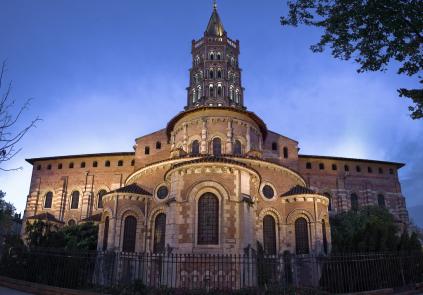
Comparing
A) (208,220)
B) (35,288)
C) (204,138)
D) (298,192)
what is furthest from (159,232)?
(35,288)

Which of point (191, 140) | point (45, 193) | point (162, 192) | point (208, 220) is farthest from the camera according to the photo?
point (45, 193)

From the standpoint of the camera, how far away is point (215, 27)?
54.8 metres

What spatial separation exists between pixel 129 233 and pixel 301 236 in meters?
12.8

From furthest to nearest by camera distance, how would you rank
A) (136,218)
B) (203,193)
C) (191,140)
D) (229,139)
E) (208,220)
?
(191,140)
(229,139)
(136,218)
(203,193)
(208,220)

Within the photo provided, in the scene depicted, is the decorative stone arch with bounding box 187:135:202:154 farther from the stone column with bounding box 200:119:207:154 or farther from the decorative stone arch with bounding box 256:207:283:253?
the decorative stone arch with bounding box 256:207:283:253

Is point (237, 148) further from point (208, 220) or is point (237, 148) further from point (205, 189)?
point (208, 220)

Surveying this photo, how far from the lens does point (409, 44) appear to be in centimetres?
1162

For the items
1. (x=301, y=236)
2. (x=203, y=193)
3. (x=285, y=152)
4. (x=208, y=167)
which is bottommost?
(x=301, y=236)

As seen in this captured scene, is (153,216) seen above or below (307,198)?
below

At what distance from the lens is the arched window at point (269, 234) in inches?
988

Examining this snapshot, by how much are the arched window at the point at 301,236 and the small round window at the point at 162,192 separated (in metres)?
10.2

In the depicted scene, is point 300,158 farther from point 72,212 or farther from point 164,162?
point 72,212

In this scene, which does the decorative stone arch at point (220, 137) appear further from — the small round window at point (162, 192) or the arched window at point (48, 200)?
the arched window at point (48, 200)

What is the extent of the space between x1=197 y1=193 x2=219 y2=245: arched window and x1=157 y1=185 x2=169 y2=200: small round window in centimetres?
570
